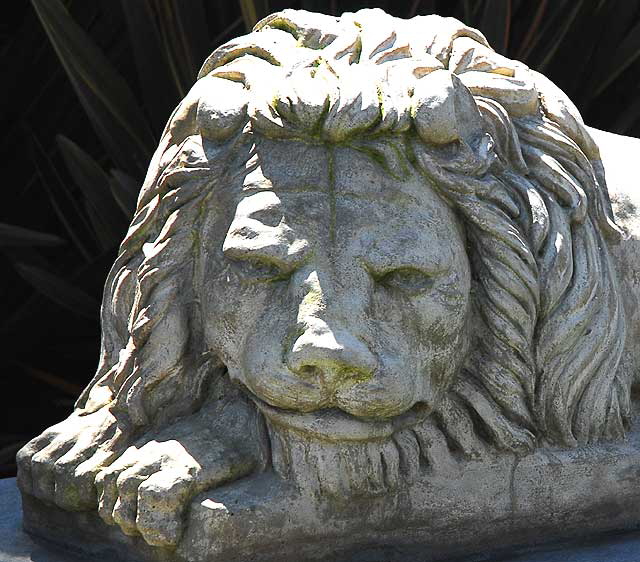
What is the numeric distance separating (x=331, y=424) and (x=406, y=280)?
12.8 inches

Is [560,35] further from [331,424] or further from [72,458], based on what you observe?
[72,458]

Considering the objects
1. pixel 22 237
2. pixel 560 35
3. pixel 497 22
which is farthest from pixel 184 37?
pixel 560 35

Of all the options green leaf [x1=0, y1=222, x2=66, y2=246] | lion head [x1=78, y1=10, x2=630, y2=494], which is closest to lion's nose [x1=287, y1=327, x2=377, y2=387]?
lion head [x1=78, y1=10, x2=630, y2=494]

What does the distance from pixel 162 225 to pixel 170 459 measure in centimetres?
50

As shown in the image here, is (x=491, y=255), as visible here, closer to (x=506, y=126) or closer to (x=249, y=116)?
(x=506, y=126)

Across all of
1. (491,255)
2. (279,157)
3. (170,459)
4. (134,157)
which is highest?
(279,157)

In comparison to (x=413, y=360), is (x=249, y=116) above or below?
above

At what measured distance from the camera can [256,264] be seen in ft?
9.94

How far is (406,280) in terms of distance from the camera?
9.92ft

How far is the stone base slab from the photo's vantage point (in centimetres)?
299

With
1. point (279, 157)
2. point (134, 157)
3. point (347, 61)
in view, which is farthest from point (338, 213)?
point (134, 157)

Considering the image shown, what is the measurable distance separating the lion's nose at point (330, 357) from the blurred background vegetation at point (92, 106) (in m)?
2.09

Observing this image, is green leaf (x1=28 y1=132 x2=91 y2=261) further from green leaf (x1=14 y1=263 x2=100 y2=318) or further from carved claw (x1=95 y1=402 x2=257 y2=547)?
carved claw (x1=95 y1=402 x2=257 y2=547)

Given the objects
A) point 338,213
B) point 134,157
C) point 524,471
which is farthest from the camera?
point 134,157
